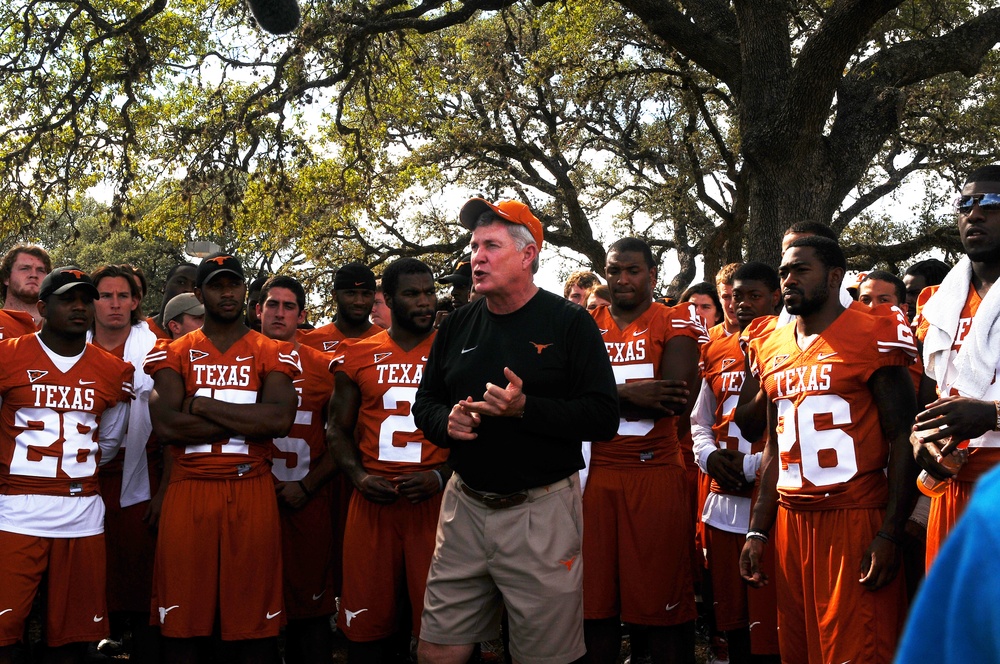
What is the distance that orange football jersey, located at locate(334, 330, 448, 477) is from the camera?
544 cm

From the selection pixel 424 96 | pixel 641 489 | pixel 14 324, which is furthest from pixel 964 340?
pixel 424 96

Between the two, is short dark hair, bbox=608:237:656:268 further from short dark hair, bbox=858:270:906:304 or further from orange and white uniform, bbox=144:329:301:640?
Result: short dark hair, bbox=858:270:906:304

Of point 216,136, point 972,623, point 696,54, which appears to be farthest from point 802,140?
point 972,623

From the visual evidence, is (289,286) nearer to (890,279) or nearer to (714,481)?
(714,481)

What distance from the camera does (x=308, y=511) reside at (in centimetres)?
615

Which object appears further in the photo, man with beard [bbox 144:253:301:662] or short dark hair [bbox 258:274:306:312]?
short dark hair [bbox 258:274:306:312]

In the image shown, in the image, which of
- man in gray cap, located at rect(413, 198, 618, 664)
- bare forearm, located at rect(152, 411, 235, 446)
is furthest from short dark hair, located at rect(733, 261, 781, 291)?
bare forearm, located at rect(152, 411, 235, 446)

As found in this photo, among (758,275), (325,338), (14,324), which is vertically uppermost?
(758,275)

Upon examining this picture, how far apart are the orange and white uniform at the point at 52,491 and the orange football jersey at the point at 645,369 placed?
9.24ft

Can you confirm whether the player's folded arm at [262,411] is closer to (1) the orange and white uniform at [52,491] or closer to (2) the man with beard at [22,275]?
(1) the orange and white uniform at [52,491]

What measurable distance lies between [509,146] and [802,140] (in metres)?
11.1

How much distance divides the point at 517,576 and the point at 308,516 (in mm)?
2608

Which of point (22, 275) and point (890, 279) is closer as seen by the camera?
point (22, 275)

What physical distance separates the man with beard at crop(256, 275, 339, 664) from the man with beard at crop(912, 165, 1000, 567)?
11.4 feet
